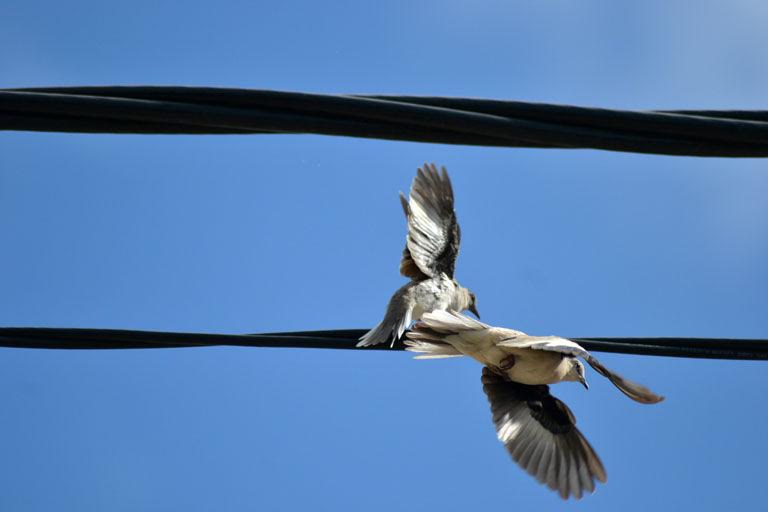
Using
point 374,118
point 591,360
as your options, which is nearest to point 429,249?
point 591,360

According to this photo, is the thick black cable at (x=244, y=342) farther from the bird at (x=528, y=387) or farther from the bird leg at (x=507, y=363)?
the bird leg at (x=507, y=363)

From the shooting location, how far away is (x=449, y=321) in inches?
176

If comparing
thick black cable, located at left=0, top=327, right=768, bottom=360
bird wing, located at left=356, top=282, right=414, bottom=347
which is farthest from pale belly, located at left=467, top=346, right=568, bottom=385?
bird wing, located at left=356, top=282, right=414, bottom=347

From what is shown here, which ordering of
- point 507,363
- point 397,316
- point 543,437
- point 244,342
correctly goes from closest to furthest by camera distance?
point 244,342 < point 507,363 < point 543,437 < point 397,316

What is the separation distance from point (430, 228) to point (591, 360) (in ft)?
10.2

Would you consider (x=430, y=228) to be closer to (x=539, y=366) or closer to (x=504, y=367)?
(x=504, y=367)

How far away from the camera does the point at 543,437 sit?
4789 millimetres

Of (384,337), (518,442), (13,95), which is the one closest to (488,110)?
(13,95)

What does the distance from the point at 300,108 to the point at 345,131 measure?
167 mm

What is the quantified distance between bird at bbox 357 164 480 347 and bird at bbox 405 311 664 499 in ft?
5.93

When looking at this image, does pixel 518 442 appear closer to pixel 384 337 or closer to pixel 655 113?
pixel 384 337

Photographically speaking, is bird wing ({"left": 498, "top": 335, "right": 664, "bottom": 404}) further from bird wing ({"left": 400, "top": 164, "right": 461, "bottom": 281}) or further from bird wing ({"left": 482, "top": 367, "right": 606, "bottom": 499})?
bird wing ({"left": 400, "top": 164, "right": 461, "bottom": 281})

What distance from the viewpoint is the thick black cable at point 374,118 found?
122 inches

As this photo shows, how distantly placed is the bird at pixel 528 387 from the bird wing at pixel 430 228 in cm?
204
